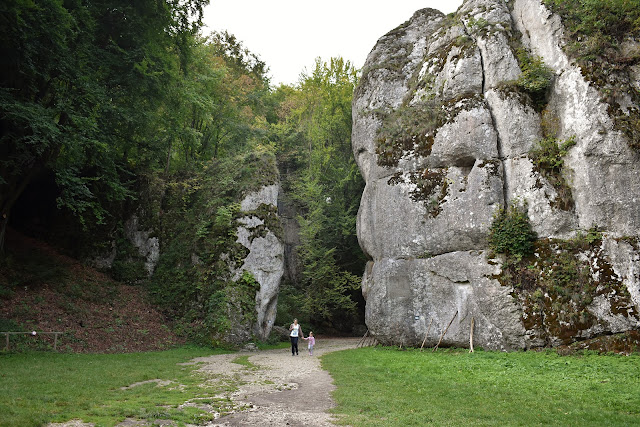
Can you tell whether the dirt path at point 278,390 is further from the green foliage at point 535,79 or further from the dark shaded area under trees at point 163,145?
the green foliage at point 535,79

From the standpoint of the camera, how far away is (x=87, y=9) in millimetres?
14953

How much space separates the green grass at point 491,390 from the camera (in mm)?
6953

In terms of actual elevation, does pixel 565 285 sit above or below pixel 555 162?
below

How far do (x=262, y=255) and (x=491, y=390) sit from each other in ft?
48.4

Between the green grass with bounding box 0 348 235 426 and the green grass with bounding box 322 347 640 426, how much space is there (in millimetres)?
3214

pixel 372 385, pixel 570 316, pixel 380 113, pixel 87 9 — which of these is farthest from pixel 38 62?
pixel 570 316

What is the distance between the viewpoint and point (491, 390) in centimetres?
906

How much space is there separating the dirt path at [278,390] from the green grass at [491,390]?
50 centimetres

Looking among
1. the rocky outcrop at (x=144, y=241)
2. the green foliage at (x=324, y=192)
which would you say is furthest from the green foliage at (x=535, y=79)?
the rocky outcrop at (x=144, y=241)

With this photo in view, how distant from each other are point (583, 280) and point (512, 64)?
10011 millimetres

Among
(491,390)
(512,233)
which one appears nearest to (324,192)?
(512,233)

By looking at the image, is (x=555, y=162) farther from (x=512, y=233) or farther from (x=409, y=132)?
Result: (x=409, y=132)

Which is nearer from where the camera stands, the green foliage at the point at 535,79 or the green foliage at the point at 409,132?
the green foliage at the point at 535,79

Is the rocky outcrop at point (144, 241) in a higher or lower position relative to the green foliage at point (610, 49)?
lower
